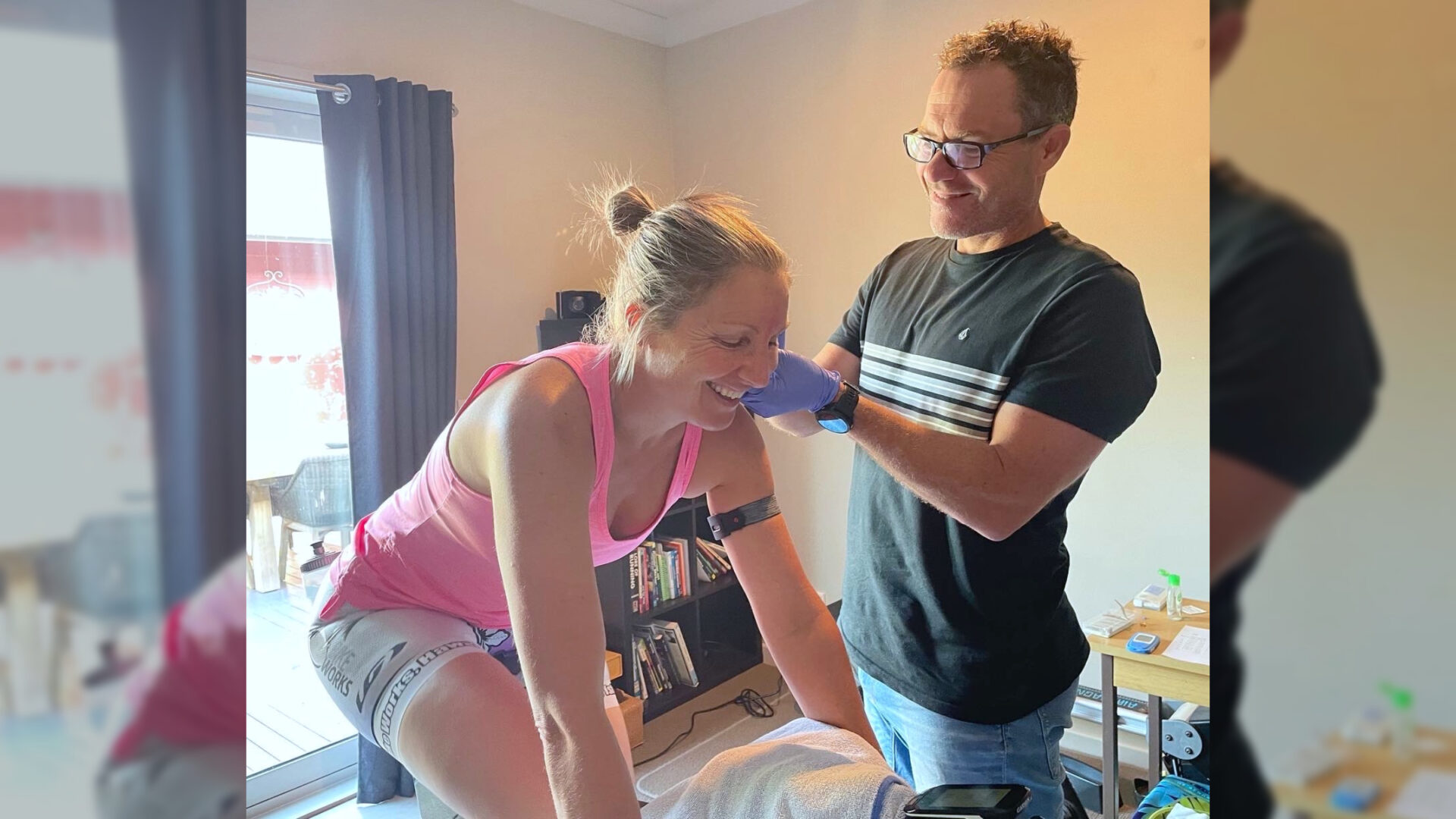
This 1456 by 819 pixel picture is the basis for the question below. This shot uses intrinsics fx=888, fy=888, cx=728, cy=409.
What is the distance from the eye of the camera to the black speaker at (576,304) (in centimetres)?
330

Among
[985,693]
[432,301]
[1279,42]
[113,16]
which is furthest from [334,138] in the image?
[1279,42]

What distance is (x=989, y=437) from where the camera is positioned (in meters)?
1.35

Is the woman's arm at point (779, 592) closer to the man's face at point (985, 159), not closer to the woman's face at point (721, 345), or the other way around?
the woman's face at point (721, 345)

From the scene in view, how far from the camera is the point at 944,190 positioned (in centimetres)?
143

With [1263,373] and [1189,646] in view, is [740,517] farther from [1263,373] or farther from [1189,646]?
[1189,646]

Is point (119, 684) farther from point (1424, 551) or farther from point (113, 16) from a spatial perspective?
point (1424, 551)

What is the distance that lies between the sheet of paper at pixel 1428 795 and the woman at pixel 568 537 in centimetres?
86

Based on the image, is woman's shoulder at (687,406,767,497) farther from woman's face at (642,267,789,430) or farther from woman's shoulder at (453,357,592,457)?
woman's shoulder at (453,357,592,457)

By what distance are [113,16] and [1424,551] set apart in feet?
1.51

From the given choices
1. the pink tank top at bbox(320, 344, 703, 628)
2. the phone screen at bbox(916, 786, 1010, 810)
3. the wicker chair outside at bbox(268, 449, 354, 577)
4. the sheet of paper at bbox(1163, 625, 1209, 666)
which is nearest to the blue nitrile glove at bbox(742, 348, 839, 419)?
the pink tank top at bbox(320, 344, 703, 628)

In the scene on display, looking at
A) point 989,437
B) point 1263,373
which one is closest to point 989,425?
point 989,437

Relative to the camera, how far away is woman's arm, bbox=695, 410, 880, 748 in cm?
121

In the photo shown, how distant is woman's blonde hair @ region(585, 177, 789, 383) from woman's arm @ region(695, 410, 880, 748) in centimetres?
23

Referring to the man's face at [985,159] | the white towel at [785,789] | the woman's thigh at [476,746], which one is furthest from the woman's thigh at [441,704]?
the man's face at [985,159]
